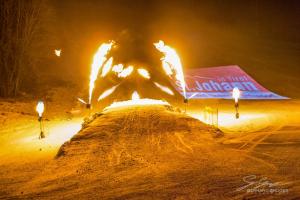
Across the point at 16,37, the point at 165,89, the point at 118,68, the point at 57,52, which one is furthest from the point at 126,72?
the point at 57,52

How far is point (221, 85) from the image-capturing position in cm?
2842

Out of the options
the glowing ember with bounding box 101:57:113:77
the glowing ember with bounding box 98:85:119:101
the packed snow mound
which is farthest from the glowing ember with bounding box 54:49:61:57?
the packed snow mound

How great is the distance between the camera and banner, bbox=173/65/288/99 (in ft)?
89.6

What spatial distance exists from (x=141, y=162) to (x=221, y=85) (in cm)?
1931

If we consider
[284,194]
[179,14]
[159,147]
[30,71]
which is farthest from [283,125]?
[179,14]

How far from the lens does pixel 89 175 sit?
30.8 feet

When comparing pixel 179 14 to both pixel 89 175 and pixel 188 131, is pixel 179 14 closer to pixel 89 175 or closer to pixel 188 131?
pixel 188 131

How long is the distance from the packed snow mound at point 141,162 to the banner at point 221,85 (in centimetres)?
1285

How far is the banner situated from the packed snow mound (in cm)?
1285

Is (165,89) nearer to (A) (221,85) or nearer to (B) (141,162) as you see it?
(A) (221,85)

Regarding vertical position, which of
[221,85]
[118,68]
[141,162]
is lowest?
[141,162]

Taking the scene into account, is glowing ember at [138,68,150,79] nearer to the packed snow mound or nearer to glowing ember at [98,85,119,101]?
glowing ember at [98,85,119,101]

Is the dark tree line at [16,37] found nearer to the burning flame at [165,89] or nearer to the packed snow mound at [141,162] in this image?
the burning flame at [165,89]

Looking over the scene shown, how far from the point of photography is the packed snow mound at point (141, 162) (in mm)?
8062
